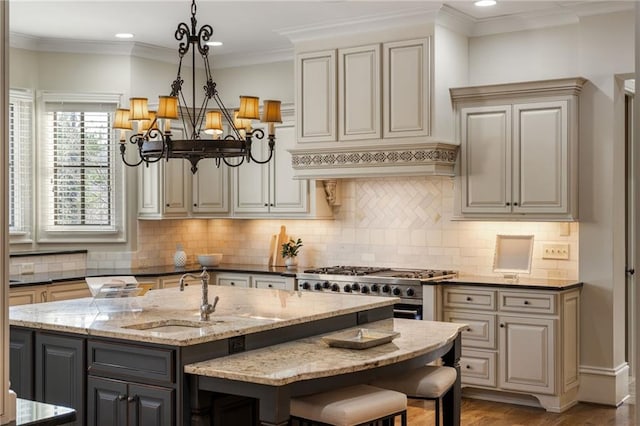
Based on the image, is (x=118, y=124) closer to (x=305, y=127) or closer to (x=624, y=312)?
(x=305, y=127)

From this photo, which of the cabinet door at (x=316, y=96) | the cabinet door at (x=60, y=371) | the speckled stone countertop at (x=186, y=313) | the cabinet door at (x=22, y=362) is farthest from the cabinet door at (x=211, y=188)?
the cabinet door at (x=60, y=371)

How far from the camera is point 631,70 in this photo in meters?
6.14

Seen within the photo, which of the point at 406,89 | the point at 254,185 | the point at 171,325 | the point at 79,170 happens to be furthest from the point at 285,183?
the point at 171,325

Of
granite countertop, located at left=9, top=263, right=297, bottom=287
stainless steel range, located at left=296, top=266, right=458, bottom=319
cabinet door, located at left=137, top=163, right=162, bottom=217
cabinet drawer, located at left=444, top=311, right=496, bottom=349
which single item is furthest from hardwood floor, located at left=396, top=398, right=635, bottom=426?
cabinet door, located at left=137, top=163, right=162, bottom=217

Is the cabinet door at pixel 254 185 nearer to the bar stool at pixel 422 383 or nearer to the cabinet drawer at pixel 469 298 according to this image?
the cabinet drawer at pixel 469 298

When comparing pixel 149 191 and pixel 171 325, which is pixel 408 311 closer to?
pixel 171 325

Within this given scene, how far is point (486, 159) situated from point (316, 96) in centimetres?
161

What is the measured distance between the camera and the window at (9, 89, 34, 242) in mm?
7188

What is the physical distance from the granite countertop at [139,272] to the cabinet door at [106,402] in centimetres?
246

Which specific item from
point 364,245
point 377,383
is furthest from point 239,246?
point 377,383

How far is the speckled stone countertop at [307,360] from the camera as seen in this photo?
349 centimetres

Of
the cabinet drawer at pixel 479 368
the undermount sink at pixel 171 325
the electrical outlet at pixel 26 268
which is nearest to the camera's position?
the undermount sink at pixel 171 325

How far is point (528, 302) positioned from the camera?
602cm

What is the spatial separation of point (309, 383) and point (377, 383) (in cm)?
92
